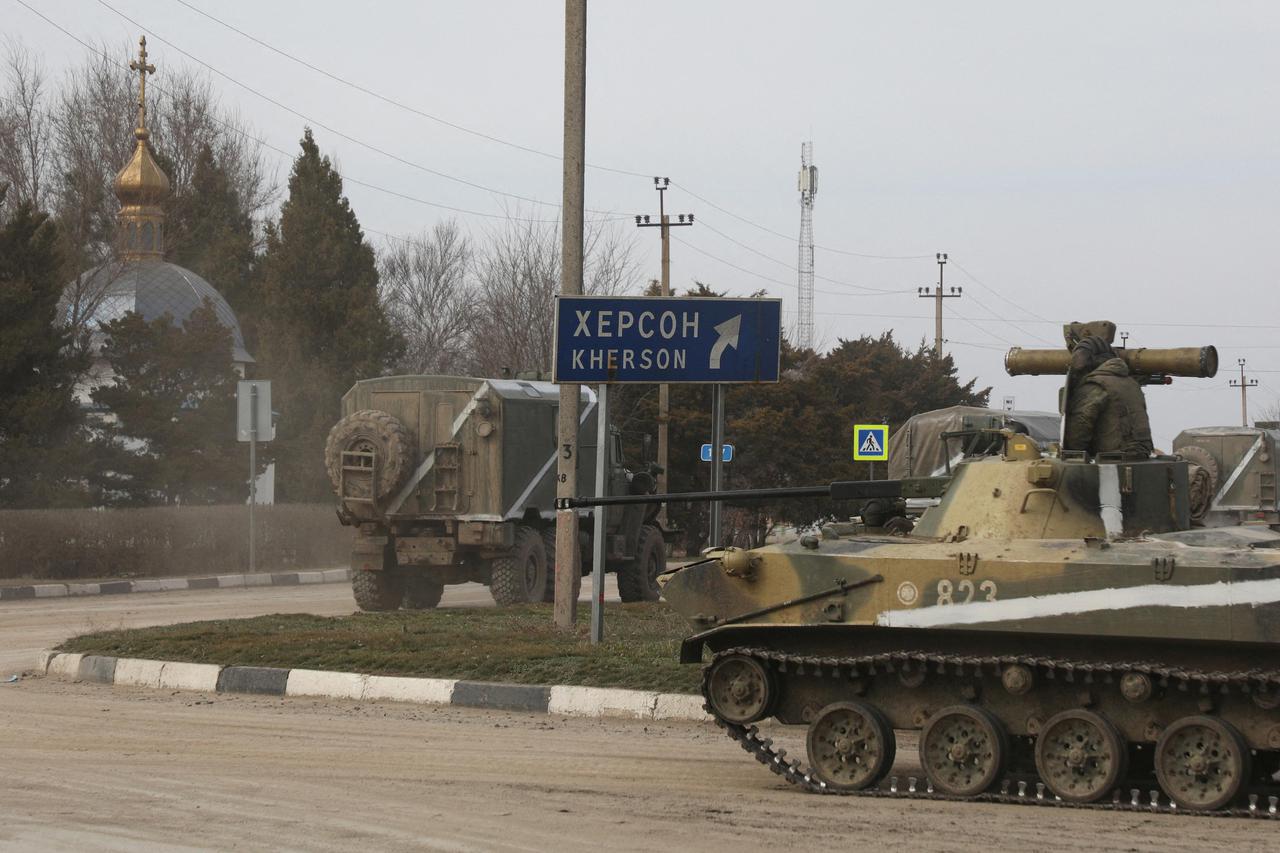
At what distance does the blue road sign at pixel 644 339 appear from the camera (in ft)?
43.9

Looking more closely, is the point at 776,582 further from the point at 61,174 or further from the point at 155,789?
the point at 61,174

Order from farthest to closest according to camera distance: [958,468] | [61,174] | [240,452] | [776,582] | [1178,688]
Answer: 1. [61,174]
2. [240,452]
3. [958,468]
4. [776,582]
5. [1178,688]

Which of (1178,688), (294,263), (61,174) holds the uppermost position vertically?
(61,174)

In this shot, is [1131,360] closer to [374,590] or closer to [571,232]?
[571,232]

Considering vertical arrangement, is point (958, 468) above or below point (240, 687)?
above

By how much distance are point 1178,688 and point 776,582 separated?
2.03 meters

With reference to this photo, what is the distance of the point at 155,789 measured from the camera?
8281mm

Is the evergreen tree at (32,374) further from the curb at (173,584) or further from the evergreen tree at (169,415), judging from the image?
the curb at (173,584)

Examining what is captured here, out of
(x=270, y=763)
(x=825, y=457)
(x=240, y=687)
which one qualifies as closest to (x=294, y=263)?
(x=825, y=457)

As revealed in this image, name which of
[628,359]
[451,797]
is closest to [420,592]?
[628,359]

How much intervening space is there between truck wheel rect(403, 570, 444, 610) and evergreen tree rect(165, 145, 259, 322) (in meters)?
31.2

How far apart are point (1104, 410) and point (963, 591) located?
1776mm

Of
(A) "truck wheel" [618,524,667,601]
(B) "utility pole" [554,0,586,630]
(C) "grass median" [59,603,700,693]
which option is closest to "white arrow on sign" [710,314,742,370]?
(B) "utility pole" [554,0,586,630]

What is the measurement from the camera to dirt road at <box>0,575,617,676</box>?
16516mm
